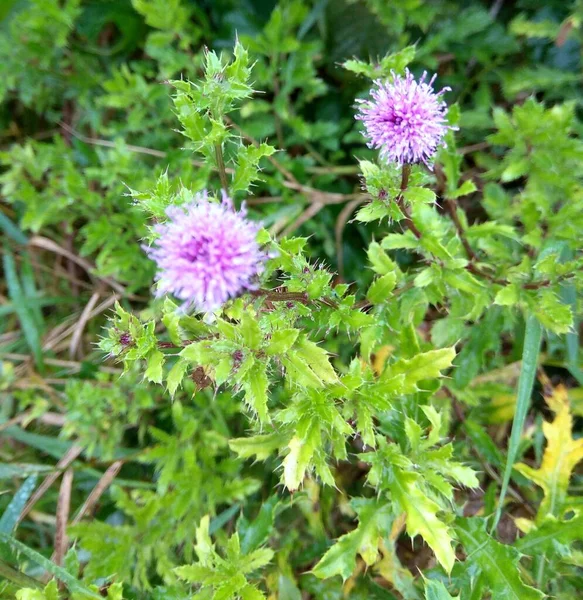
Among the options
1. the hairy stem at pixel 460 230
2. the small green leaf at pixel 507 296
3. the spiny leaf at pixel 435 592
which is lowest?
the spiny leaf at pixel 435 592

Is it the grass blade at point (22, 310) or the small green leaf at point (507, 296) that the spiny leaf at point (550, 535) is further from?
the grass blade at point (22, 310)

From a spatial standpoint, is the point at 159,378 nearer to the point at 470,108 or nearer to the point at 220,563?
the point at 220,563

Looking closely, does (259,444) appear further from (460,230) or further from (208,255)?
(460,230)

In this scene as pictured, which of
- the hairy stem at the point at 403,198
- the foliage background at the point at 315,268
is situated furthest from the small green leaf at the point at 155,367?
the hairy stem at the point at 403,198

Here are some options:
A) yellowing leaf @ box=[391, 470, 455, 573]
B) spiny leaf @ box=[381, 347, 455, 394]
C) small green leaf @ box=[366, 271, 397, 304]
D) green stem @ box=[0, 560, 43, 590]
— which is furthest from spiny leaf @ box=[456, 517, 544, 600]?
green stem @ box=[0, 560, 43, 590]

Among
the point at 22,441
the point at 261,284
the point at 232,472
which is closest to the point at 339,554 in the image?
the point at 232,472

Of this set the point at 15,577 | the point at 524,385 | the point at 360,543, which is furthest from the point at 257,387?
the point at 15,577

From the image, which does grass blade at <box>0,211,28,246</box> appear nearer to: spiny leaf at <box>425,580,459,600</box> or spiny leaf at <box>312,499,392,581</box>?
spiny leaf at <box>312,499,392,581</box>
